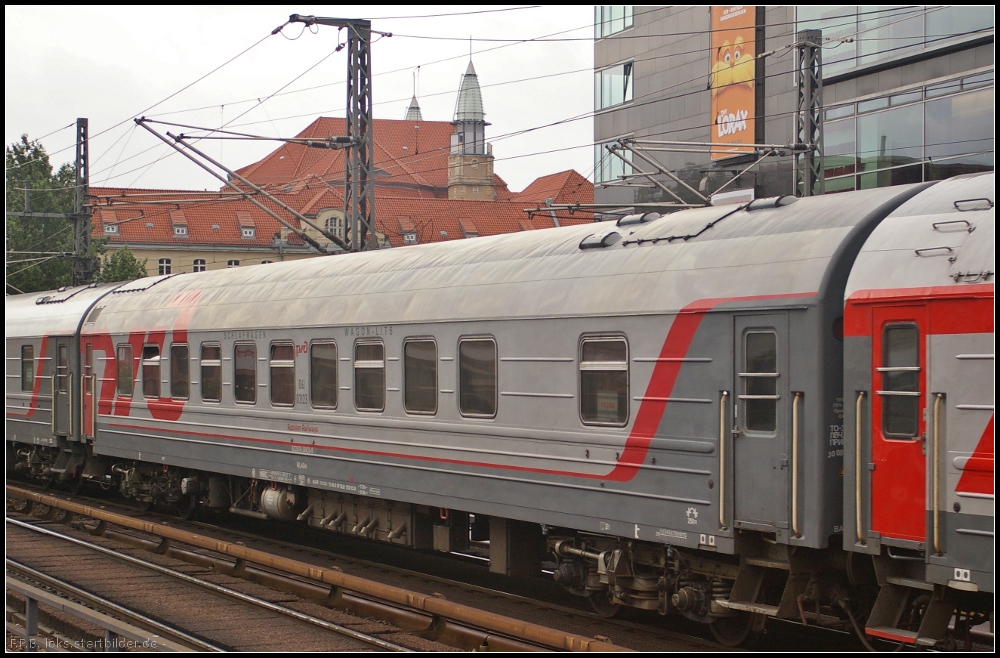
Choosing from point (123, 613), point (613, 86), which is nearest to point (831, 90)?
point (613, 86)

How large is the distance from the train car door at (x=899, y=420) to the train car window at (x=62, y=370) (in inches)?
662

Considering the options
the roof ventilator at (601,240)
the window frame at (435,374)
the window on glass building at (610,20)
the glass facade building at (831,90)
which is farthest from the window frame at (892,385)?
the window on glass building at (610,20)

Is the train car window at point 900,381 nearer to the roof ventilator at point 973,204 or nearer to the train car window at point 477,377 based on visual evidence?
the roof ventilator at point 973,204

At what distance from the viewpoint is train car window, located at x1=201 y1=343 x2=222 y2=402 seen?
54.6 feet

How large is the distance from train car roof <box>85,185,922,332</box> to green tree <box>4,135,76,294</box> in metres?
36.2

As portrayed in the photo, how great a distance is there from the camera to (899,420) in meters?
8.05


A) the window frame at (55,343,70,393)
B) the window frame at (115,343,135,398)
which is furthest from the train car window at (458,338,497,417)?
the window frame at (55,343,70,393)

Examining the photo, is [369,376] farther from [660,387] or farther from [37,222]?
[37,222]

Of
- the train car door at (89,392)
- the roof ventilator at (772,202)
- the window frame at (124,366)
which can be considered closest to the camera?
the roof ventilator at (772,202)

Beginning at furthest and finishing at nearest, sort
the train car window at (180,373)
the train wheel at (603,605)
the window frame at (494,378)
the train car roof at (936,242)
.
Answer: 1. the train car window at (180,373)
2. the window frame at (494,378)
3. the train wheel at (603,605)
4. the train car roof at (936,242)

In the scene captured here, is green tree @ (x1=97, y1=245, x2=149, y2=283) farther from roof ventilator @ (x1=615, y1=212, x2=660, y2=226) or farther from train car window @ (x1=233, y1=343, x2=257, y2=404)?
roof ventilator @ (x1=615, y1=212, x2=660, y2=226)

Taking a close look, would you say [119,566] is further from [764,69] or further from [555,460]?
[764,69]

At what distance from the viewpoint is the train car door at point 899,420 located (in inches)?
311

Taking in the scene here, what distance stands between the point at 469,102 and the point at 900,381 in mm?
113398
